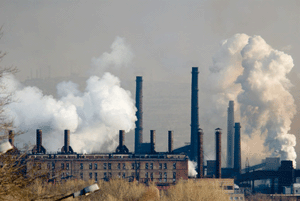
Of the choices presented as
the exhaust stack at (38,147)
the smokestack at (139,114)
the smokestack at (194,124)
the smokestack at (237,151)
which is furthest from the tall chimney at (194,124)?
the exhaust stack at (38,147)

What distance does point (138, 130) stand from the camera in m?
91.6

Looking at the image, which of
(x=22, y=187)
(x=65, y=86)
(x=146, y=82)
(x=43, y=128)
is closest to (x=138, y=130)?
(x=43, y=128)

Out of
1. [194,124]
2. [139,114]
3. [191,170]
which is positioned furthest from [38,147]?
[194,124]

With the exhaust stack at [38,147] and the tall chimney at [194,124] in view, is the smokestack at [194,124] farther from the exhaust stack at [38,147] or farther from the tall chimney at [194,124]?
the exhaust stack at [38,147]

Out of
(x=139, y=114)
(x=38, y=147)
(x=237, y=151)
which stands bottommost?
(x=237, y=151)

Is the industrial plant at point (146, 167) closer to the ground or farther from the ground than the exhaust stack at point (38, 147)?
closer to the ground

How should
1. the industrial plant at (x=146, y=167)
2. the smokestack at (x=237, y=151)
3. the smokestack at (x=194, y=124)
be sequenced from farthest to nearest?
the smokestack at (x=237, y=151), the smokestack at (x=194, y=124), the industrial plant at (x=146, y=167)

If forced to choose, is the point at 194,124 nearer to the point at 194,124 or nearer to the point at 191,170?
the point at 194,124

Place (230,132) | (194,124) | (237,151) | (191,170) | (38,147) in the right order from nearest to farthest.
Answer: (38,147), (191,170), (194,124), (237,151), (230,132)

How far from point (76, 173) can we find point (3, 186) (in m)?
62.0

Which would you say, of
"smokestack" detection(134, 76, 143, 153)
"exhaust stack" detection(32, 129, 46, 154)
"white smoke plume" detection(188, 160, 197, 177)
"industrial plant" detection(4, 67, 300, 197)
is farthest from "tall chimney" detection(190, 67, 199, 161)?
"exhaust stack" detection(32, 129, 46, 154)

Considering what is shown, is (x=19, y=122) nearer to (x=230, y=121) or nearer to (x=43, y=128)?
(x=43, y=128)

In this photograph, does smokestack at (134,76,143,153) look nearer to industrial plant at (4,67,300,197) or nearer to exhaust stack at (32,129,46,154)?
industrial plant at (4,67,300,197)

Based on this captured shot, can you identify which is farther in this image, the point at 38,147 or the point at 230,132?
the point at 230,132
